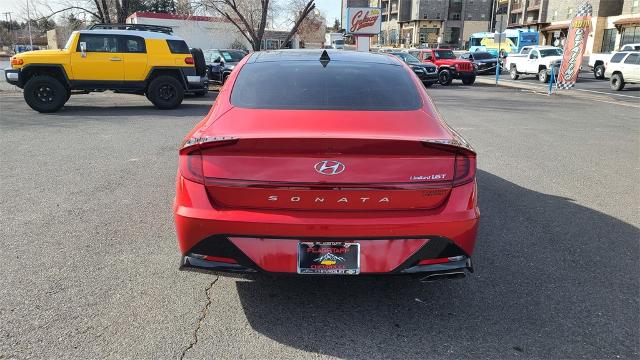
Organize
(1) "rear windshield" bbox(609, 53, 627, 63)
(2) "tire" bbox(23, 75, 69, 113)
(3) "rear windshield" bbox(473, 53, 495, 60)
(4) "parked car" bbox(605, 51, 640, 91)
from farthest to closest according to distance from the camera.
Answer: (3) "rear windshield" bbox(473, 53, 495, 60) → (1) "rear windshield" bbox(609, 53, 627, 63) → (4) "parked car" bbox(605, 51, 640, 91) → (2) "tire" bbox(23, 75, 69, 113)

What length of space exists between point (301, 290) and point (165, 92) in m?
11.8

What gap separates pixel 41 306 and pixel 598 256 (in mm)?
4276

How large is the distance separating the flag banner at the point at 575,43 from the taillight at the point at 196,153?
834 inches

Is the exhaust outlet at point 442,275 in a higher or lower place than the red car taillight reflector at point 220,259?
lower

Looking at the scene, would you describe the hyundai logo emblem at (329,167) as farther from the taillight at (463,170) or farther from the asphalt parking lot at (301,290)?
the asphalt parking lot at (301,290)

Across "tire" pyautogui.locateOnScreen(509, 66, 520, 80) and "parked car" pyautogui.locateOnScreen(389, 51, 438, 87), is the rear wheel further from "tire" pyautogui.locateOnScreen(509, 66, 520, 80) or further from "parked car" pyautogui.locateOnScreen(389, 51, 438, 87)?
"parked car" pyautogui.locateOnScreen(389, 51, 438, 87)

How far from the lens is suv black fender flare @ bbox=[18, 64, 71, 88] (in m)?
12.7

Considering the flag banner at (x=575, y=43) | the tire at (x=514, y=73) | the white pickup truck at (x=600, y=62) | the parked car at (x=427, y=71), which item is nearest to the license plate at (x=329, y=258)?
the flag banner at (x=575, y=43)

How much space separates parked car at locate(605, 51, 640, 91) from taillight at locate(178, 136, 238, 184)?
23390 mm

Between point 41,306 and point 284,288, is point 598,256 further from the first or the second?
point 41,306

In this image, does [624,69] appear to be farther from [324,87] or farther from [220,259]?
[220,259]

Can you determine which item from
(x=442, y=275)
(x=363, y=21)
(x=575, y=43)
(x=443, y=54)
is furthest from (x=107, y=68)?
(x=363, y=21)

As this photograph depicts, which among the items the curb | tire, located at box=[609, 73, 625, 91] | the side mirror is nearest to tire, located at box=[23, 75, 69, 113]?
the side mirror

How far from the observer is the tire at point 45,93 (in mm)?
12656
